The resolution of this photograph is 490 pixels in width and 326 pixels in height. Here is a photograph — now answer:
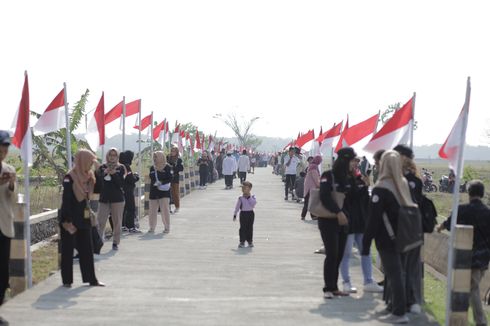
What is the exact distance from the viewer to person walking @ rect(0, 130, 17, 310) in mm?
7941

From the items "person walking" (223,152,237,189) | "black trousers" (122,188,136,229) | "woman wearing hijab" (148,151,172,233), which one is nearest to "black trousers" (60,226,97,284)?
"black trousers" (122,188,136,229)

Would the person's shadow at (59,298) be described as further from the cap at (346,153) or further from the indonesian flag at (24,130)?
the cap at (346,153)

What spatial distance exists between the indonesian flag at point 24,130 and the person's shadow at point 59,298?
164cm

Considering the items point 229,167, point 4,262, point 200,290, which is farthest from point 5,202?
point 229,167

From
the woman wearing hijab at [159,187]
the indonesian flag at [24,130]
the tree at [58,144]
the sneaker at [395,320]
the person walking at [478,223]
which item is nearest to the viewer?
the sneaker at [395,320]

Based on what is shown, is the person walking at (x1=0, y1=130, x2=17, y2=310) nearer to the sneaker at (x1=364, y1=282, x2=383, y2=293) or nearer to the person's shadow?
the person's shadow

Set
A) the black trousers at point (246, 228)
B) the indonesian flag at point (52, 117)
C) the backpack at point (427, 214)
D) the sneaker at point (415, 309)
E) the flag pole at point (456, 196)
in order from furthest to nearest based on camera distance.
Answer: the black trousers at point (246, 228), the indonesian flag at point (52, 117), the backpack at point (427, 214), the sneaker at point (415, 309), the flag pole at point (456, 196)

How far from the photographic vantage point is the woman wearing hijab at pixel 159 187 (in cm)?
1622

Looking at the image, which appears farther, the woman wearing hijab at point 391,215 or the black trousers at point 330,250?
the black trousers at point 330,250

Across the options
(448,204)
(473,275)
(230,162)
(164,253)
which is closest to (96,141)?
(164,253)

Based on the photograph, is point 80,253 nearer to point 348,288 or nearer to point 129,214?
point 348,288

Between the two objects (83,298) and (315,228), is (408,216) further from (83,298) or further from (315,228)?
(315,228)

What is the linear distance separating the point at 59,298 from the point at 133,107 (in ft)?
42.5

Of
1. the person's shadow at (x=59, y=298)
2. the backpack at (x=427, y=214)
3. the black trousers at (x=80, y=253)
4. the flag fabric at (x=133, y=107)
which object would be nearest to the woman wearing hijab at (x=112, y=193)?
the black trousers at (x=80, y=253)
